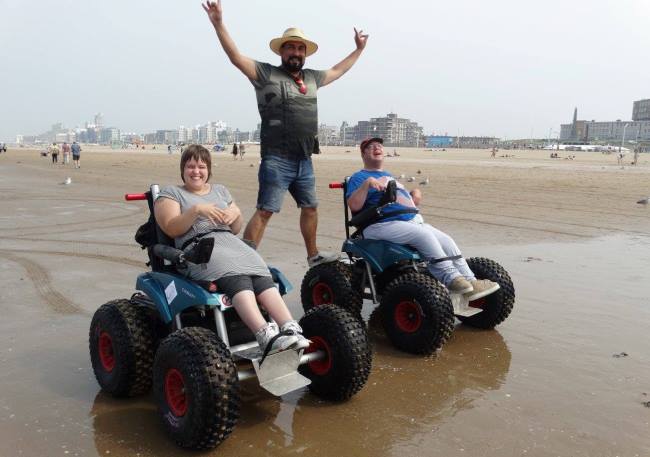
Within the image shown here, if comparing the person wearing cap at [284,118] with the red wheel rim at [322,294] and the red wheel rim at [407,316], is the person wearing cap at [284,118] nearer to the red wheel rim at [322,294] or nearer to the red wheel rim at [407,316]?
the red wheel rim at [322,294]

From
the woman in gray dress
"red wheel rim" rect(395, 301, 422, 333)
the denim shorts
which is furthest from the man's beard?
"red wheel rim" rect(395, 301, 422, 333)

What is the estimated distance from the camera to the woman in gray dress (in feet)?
10.6

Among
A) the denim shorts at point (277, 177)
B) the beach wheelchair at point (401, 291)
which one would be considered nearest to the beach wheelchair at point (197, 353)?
Answer: the beach wheelchair at point (401, 291)

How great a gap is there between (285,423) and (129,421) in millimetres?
876

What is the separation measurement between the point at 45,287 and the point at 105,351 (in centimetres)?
263

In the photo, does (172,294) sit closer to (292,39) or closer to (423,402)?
(423,402)

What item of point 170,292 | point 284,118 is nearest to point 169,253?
point 170,292

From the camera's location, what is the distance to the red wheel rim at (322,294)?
16.6 feet

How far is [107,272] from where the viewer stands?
6.57 m

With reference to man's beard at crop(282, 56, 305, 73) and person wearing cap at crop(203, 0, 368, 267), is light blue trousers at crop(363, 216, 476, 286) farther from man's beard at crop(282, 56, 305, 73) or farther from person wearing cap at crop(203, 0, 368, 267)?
man's beard at crop(282, 56, 305, 73)

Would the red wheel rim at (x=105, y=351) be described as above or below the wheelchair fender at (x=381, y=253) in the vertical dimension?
below

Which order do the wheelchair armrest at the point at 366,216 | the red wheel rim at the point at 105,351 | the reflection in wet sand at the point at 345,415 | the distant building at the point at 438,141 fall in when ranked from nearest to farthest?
1. the reflection in wet sand at the point at 345,415
2. the red wheel rim at the point at 105,351
3. the wheelchair armrest at the point at 366,216
4. the distant building at the point at 438,141

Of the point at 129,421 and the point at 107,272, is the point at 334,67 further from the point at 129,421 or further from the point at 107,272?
the point at 129,421

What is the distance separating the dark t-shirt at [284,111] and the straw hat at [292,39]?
0.68 feet
